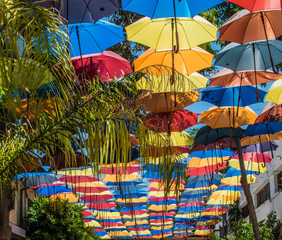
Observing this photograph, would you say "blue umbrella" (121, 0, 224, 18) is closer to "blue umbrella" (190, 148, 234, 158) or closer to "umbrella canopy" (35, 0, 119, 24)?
"umbrella canopy" (35, 0, 119, 24)

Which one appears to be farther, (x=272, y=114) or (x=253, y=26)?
(x=272, y=114)

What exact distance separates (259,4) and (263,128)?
630 cm

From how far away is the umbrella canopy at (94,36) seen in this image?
1034 cm

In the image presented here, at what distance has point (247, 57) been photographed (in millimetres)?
10828

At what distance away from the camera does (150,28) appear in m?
10.5

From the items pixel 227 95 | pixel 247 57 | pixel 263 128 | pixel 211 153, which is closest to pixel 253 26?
pixel 247 57

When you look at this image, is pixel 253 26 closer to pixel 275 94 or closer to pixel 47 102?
pixel 275 94

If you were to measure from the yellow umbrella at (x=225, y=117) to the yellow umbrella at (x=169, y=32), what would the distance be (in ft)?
11.8

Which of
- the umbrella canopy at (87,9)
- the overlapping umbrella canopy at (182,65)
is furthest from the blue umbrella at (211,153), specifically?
the umbrella canopy at (87,9)

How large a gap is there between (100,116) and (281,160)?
1727 cm

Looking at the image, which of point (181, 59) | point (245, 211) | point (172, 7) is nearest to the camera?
point (172, 7)

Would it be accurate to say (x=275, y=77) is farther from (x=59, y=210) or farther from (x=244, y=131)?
(x=59, y=210)

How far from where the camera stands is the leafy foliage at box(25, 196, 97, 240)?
2123 centimetres

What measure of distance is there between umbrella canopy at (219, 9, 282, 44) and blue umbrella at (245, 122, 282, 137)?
15.7 ft
